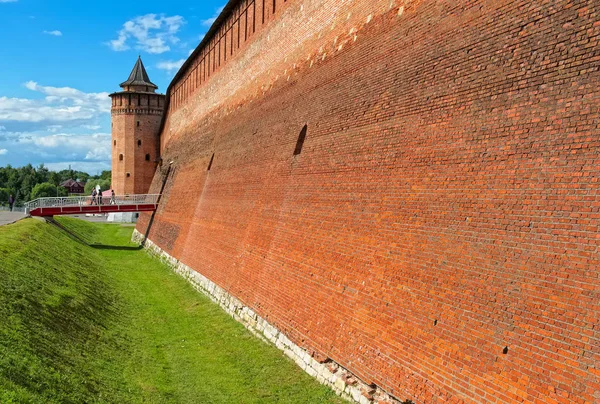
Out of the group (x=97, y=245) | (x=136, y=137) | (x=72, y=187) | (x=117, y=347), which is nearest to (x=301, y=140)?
(x=117, y=347)

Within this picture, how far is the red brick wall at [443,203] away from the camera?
171 inches

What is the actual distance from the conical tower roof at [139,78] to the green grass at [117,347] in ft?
75.5

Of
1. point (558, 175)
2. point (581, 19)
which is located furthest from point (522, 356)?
point (581, 19)

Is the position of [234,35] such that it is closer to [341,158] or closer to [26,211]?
[341,158]

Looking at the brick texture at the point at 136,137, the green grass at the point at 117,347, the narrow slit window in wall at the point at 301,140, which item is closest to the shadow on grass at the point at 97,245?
the green grass at the point at 117,347

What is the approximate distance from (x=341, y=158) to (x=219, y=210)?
21.1ft

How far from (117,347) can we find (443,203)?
20.5 feet

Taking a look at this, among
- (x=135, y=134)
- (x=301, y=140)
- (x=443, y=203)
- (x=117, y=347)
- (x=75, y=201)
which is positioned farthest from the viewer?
(x=135, y=134)

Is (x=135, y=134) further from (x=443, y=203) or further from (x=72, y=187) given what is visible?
(x=72, y=187)

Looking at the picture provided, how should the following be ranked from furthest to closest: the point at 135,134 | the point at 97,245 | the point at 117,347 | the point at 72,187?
1. the point at 72,187
2. the point at 135,134
3. the point at 97,245
4. the point at 117,347

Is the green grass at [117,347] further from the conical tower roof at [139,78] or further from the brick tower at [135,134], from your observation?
the conical tower roof at [139,78]

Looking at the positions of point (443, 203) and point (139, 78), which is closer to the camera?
point (443, 203)

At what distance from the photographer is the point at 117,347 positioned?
887cm

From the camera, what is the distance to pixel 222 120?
1662cm
